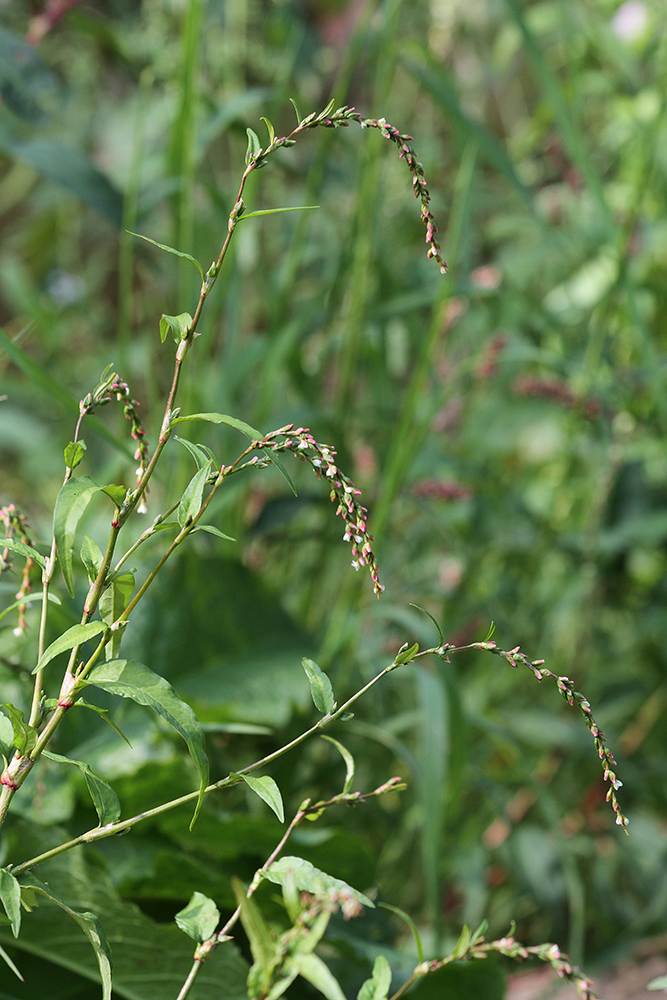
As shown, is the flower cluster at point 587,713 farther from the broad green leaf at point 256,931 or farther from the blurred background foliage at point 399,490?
the blurred background foliage at point 399,490

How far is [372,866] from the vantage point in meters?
0.52

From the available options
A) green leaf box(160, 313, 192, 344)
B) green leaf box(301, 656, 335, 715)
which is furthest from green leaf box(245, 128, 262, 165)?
green leaf box(301, 656, 335, 715)

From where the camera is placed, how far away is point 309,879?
0.90 feet

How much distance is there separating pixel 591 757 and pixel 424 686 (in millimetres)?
344

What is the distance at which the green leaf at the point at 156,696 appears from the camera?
0.27 meters

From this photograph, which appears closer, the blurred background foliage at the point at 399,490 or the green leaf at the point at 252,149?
the green leaf at the point at 252,149

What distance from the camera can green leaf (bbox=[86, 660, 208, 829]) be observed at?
27 centimetres

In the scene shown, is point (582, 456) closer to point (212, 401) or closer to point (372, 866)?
point (212, 401)

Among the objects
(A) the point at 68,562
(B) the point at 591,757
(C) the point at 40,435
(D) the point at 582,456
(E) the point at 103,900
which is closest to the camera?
(A) the point at 68,562

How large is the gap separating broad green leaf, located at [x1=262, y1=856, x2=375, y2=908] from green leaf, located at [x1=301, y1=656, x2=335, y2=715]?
1.9 inches

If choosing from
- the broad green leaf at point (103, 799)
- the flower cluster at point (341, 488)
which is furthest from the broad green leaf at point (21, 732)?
the flower cluster at point (341, 488)

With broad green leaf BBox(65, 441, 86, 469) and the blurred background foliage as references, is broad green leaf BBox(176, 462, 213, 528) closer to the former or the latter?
broad green leaf BBox(65, 441, 86, 469)

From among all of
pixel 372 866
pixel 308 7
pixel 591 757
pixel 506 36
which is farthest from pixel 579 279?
pixel 372 866

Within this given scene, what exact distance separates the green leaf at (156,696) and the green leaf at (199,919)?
5 centimetres
